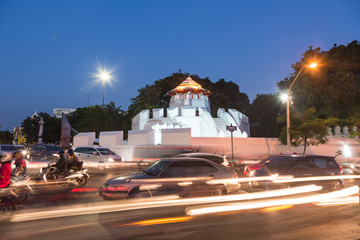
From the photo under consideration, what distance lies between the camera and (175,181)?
26.2 feet

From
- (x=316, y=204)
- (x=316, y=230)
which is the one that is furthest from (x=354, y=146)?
(x=316, y=230)

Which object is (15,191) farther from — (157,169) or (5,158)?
(157,169)

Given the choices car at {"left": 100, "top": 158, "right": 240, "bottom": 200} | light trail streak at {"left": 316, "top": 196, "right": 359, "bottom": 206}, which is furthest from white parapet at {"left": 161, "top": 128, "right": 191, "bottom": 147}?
light trail streak at {"left": 316, "top": 196, "right": 359, "bottom": 206}

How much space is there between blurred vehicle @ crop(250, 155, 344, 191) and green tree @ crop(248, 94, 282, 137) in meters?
48.4

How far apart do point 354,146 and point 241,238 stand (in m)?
32.5

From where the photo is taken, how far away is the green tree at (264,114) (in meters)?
59.3

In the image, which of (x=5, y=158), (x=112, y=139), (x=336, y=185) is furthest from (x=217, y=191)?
(x=112, y=139)

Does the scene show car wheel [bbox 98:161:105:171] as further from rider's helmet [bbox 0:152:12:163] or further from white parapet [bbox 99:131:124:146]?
white parapet [bbox 99:131:124:146]

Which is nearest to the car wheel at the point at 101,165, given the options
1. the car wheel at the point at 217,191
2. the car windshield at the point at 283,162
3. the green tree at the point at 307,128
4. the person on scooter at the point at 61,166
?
the person on scooter at the point at 61,166

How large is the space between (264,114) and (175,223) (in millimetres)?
58511

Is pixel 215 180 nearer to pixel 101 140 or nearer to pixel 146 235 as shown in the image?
pixel 146 235

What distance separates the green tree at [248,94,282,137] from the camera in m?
59.3

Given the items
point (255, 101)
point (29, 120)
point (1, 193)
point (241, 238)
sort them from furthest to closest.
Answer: point (255, 101) → point (29, 120) → point (1, 193) → point (241, 238)

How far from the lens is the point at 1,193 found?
275 inches
